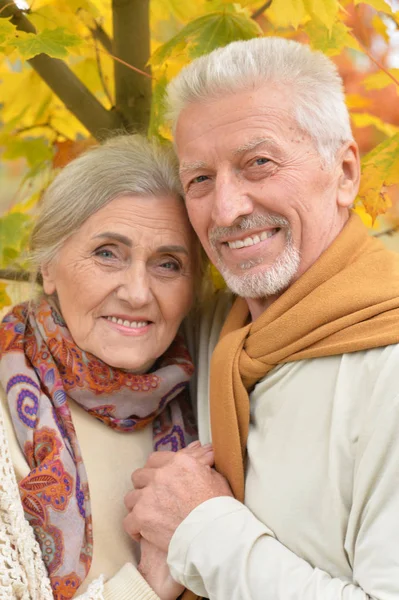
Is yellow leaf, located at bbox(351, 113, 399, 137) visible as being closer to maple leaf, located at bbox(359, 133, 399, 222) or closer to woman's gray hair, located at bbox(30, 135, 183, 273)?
maple leaf, located at bbox(359, 133, 399, 222)

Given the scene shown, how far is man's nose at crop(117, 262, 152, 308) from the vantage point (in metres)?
2.34

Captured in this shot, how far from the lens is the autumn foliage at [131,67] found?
239 centimetres

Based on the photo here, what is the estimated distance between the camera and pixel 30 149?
2.87 m

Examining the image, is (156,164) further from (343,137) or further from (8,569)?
(8,569)

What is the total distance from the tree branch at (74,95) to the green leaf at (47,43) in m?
0.27

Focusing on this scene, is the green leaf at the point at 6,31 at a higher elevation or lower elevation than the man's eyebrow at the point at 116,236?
higher

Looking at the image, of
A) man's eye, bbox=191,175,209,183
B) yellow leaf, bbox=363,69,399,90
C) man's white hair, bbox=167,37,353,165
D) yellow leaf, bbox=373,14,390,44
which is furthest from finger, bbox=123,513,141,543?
yellow leaf, bbox=373,14,390,44

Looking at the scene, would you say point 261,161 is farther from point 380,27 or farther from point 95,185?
point 380,27

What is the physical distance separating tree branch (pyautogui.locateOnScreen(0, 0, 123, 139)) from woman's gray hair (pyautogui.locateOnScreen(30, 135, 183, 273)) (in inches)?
9.1

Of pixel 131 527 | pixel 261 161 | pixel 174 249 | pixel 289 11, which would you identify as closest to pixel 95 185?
pixel 174 249

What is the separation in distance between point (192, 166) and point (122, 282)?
39cm

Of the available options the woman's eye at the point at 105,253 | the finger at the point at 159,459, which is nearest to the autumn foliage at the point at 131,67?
the woman's eye at the point at 105,253

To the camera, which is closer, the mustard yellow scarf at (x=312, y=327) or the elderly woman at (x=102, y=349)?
the mustard yellow scarf at (x=312, y=327)

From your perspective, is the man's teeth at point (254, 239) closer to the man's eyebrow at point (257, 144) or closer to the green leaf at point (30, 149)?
the man's eyebrow at point (257, 144)
